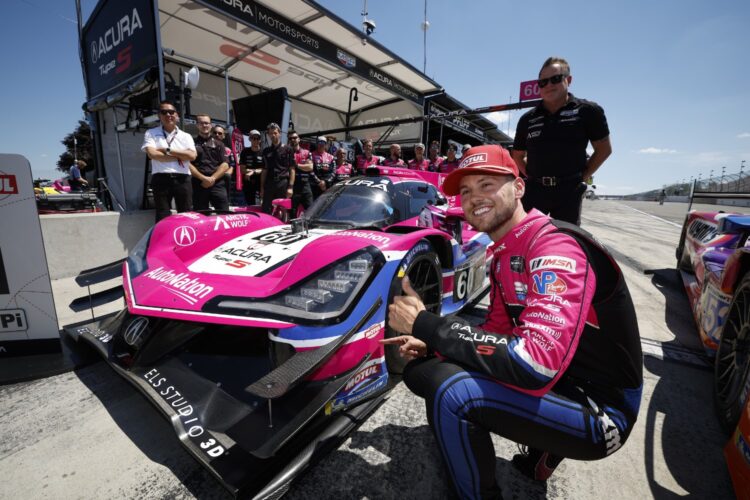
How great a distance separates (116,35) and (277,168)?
4177mm

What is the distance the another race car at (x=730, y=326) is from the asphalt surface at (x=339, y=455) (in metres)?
0.19

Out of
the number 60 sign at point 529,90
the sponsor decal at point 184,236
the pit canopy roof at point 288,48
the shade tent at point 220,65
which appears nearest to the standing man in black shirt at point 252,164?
the shade tent at point 220,65

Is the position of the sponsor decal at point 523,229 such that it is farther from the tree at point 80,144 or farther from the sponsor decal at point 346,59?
the tree at point 80,144

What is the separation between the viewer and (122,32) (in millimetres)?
5914

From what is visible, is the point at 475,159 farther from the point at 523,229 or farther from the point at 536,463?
the point at 536,463

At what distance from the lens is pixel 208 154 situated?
4.65m

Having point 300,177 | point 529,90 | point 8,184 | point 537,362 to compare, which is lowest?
point 537,362

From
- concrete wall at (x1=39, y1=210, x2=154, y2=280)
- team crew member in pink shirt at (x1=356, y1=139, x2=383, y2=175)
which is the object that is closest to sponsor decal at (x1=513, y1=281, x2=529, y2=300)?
concrete wall at (x1=39, y1=210, x2=154, y2=280)

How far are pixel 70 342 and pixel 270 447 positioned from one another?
2.06 meters

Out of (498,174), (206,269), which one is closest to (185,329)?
(206,269)

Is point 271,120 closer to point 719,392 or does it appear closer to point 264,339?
point 264,339

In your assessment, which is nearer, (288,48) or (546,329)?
(546,329)

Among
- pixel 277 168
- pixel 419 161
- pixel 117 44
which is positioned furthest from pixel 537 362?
pixel 117 44

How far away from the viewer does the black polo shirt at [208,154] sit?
15.1ft
